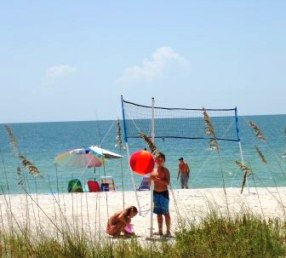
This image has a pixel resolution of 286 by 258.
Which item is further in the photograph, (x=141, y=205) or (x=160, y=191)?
(x=141, y=205)

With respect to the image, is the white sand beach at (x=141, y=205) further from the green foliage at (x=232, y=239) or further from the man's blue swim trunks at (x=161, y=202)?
the green foliage at (x=232, y=239)

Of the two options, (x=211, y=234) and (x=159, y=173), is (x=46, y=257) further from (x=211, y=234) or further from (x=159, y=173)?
(x=159, y=173)

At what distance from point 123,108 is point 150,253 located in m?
5.35

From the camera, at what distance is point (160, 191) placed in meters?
7.96

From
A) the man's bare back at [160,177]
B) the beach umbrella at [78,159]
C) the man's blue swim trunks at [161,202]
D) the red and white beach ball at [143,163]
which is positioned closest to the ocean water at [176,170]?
the red and white beach ball at [143,163]

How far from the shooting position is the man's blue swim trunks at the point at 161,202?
7.94m

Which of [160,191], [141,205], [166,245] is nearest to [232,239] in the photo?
[166,245]

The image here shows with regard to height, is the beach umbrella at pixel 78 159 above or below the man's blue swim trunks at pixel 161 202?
above

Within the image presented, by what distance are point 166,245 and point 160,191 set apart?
2857 mm

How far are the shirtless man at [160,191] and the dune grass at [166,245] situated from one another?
7.34ft

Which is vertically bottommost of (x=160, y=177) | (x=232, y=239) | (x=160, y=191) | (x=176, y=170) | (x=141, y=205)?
(x=176, y=170)

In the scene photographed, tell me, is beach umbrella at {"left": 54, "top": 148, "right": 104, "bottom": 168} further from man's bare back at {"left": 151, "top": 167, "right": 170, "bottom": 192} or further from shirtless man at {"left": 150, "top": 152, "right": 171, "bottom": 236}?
man's bare back at {"left": 151, "top": 167, "right": 170, "bottom": 192}

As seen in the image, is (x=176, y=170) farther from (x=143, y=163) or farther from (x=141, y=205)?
(x=143, y=163)

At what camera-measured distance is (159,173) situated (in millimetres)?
7824
